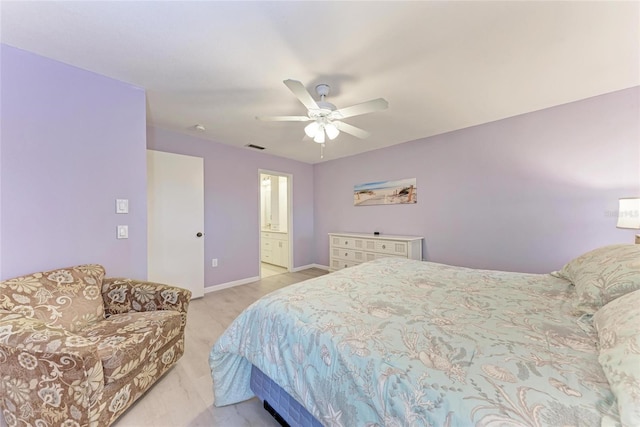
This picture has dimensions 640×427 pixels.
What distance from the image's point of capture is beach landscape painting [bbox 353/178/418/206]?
12.4 ft

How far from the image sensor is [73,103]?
73.2 inches

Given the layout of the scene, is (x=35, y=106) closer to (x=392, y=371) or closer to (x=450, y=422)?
(x=392, y=371)

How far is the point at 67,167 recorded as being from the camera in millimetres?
1826

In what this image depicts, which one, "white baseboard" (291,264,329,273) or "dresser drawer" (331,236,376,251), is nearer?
"dresser drawer" (331,236,376,251)

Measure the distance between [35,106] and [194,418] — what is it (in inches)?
93.0

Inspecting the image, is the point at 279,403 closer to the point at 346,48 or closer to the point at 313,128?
the point at 313,128

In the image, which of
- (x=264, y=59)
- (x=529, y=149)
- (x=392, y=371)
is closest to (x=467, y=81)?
(x=529, y=149)

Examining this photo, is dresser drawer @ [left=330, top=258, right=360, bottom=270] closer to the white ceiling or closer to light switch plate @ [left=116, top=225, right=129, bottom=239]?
the white ceiling

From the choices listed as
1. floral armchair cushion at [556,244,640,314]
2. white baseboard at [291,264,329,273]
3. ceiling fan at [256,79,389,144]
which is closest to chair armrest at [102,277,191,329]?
ceiling fan at [256,79,389,144]

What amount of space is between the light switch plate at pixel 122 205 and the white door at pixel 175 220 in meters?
0.91

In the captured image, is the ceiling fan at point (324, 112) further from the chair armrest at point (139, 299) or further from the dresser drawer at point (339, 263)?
the dresser drawer at point (339, 263)

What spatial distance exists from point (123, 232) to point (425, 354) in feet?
7.97

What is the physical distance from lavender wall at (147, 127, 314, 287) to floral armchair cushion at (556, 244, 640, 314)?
12.5ft

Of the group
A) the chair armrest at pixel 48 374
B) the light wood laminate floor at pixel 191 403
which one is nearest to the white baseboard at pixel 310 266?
the light wood laminate floor at pixel 191 403
